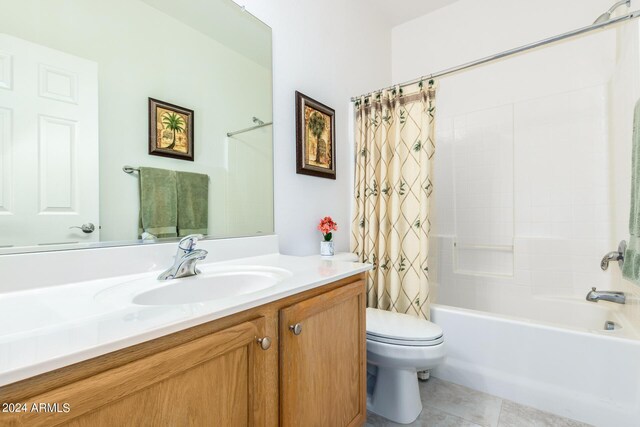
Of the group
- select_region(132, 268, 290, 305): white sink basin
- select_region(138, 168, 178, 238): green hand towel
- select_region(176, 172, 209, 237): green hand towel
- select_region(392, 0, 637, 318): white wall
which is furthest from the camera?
select_region(392, 0, 637, 318): white wall

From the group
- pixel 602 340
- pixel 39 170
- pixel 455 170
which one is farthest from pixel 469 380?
pixel 39 170

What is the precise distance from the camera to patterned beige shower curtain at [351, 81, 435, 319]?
166cm

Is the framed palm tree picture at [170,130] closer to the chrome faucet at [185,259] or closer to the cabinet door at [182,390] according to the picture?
the chrome faucet at [185,259]

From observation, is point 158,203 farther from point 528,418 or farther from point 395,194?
point 528,418

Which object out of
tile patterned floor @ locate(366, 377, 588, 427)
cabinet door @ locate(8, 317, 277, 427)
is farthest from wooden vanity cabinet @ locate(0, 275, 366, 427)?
tile patterned floor @ locate(366, 377, 588, 427)

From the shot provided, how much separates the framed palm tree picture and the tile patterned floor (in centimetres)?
147

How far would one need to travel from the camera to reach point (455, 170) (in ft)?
8.02

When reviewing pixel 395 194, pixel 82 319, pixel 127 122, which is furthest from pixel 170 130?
pixel 395 194

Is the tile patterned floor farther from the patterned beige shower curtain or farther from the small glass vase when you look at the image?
the small glass vase

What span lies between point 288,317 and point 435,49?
255cm

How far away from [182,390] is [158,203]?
27.0 inches

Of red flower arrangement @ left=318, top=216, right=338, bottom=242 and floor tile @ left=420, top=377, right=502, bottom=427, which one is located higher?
red flower arrangement @ left=318, top=216, right=338, bottom=242

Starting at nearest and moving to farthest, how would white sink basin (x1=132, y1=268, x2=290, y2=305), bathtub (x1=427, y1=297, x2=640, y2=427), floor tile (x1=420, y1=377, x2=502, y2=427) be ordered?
white sink basin (x1=132, y1=268, x2=290, y2=305) < bathtub (x1=427, y1=297, x2=640, y2=427) < floor tile (x1=420, y1=377, x2=502, y2=427)

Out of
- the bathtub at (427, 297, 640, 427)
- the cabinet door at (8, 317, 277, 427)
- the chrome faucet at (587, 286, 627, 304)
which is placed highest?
the cabinet door at (8, 317, 277, 427)
